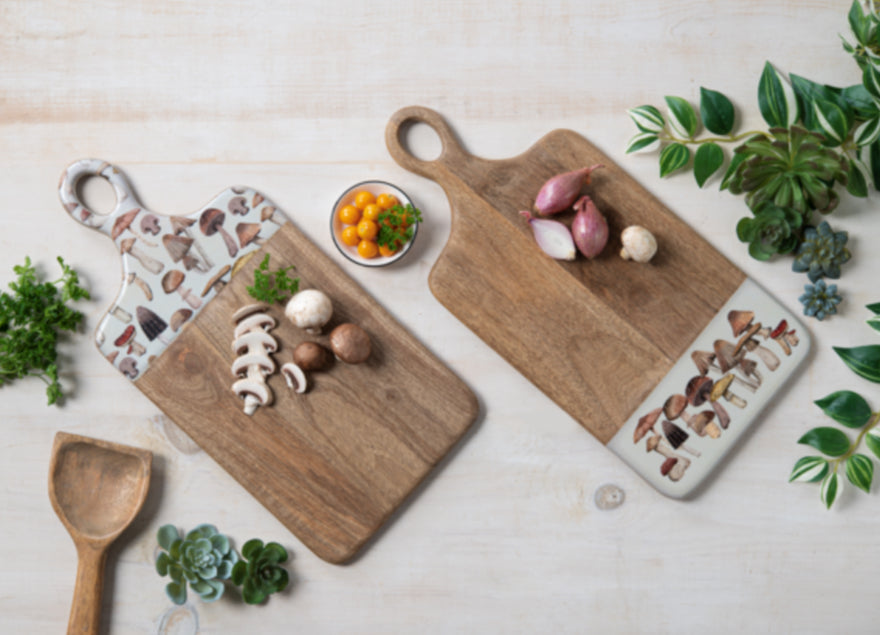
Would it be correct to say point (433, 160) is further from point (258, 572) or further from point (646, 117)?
point (258, 572)

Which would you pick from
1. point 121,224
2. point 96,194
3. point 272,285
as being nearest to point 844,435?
point 272,285

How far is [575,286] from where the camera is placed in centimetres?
161

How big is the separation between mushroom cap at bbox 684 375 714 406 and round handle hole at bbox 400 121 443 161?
0.83 metres

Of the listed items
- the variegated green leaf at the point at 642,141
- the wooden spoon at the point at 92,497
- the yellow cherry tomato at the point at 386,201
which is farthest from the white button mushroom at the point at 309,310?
the variegated green leaf at the point at 642,141

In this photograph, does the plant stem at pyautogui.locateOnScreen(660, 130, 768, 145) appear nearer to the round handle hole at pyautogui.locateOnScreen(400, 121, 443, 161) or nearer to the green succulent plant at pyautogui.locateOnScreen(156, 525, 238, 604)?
the round handle hole at pyautogui.locateOnScreen(400, 121, 443, 161)

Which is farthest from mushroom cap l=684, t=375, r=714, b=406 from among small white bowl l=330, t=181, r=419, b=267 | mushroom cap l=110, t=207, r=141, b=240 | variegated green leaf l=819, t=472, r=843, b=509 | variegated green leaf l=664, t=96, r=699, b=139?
mushroom cap l=110, t=207, r=141, b=240

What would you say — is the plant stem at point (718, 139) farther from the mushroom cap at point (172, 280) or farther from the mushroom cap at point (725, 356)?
the mushroom cap at point (172, 280)

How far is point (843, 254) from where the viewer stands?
1.60 m

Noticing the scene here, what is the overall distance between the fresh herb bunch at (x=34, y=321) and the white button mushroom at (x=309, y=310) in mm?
547

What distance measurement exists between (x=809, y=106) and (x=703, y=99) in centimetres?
24

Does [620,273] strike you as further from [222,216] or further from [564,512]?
[222,216]

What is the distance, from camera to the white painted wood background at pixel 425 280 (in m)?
1.65

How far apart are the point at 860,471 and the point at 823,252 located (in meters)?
0.53

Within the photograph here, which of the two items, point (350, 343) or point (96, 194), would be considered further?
point (96, 194)
